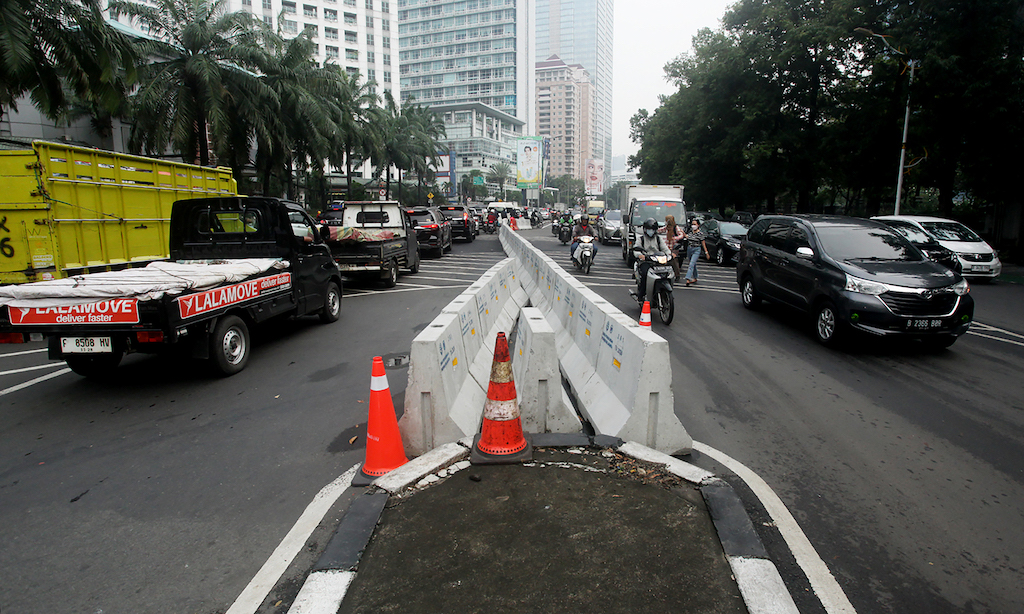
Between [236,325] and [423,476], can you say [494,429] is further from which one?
[236,325]

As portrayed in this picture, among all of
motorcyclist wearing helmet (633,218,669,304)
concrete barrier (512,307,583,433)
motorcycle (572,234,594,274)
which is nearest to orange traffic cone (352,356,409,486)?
concrete barrier (512,307,583,433)

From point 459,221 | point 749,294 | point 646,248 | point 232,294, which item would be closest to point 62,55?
point 232,294

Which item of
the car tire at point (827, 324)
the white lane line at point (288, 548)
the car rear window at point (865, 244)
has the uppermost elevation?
the car rear window at point (865, 244)

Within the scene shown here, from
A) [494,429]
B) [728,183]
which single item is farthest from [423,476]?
[728,183]

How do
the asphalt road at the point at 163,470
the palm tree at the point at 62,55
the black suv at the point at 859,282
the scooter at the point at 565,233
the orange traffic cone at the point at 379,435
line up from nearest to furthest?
1. the asphalt road at the point at 163,470
2. the orange traffic cone at the point at 379,435
3. the black suv at the point at 859,282
4. the palm tree at the point at 62,55
5. the scooter at the point at 565,233

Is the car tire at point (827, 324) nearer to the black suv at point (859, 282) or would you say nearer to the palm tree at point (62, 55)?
the black suv at point (859, 282)

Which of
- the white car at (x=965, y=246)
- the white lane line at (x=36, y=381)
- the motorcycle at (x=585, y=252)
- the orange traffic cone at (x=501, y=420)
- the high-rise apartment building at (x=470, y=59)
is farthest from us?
the high-rise apartment building at (x=470, y=59)

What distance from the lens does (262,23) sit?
77.4 feet

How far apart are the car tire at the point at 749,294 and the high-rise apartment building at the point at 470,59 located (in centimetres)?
11950

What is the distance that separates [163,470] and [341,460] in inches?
51.4

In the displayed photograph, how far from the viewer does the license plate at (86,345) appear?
5.72 meters

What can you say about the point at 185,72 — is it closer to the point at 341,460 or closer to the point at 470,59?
the point at 341,460

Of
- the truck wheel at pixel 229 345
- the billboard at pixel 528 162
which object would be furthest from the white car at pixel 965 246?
the billboard at pixel 528 162

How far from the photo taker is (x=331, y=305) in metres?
9.91
